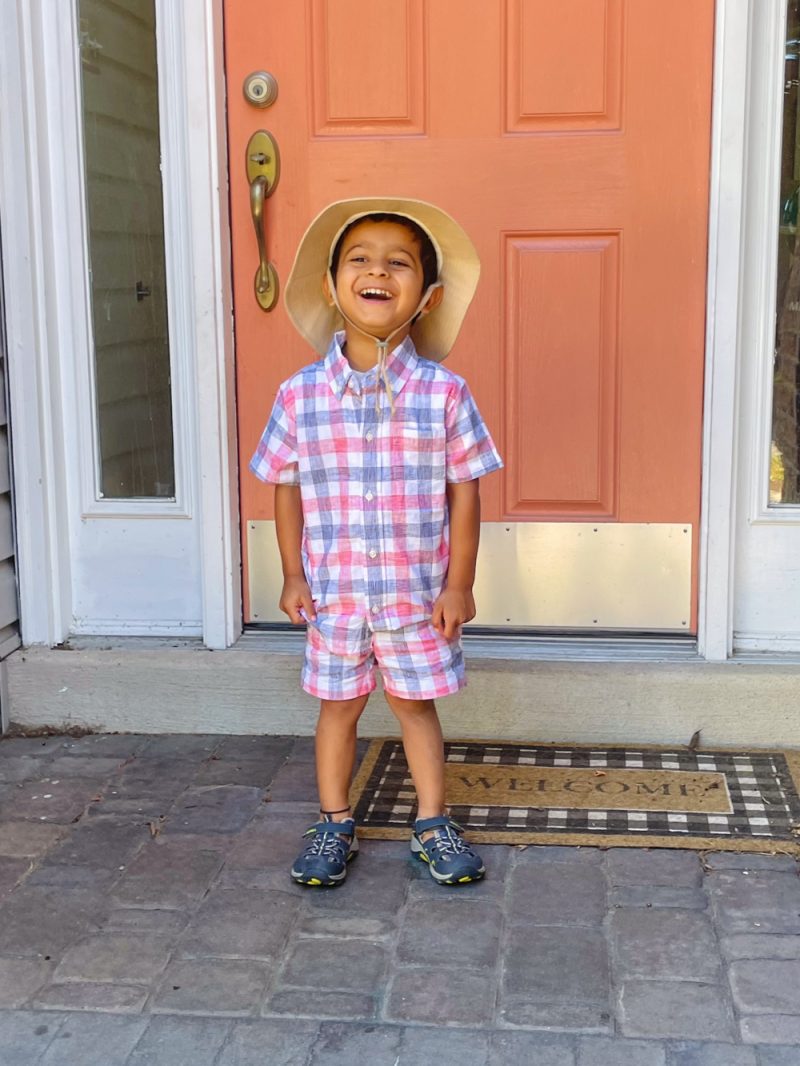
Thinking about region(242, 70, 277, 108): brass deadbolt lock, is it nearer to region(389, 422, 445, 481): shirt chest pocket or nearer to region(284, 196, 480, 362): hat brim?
region(284, 196, 480, 362): hat brim

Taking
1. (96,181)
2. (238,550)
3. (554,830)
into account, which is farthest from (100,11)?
(554,830)

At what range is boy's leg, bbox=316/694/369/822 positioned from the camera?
266cm

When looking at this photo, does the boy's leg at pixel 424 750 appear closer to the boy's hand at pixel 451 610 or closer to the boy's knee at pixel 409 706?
the boy's knee at pixel 409 706

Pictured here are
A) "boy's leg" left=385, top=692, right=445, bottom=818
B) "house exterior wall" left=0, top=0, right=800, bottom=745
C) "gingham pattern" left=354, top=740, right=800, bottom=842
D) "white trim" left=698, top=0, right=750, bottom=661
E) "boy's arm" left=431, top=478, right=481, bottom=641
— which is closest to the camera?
"boy's arm" left=431, top=478, right=481, bottom=641

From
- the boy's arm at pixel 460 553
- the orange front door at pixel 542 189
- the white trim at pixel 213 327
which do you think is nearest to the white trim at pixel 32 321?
the white trim at pixel 213 327

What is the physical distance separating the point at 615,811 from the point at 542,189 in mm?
1576

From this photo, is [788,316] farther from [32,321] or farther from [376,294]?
[32,321]

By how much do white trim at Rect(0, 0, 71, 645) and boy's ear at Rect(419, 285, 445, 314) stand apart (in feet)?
4.18

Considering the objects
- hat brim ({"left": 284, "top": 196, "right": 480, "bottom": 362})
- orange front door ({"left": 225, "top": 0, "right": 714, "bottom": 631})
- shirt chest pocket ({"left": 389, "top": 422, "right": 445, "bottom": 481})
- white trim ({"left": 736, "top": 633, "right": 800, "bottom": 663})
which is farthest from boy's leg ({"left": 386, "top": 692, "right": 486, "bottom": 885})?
white trim ({"left": 736, "top": 633, "right": 800, "bottom": 663})

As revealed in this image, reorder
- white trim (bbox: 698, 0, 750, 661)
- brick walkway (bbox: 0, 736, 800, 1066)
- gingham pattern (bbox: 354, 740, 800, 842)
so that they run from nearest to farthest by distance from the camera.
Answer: brick walkway (bbox: 0, 736, 800, 1066) → gingham pattern (bbox: 354, 740, 800, 842) → white trim (bbox: 698, 0, 750, 661)

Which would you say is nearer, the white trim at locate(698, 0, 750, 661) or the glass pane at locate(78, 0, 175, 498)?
the white trim at locate(698, 0, 750, 661)

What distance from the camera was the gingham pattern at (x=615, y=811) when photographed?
2.79m

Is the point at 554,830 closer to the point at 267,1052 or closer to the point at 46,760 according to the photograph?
the point at 267,1052

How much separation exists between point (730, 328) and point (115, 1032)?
2.17 meters
